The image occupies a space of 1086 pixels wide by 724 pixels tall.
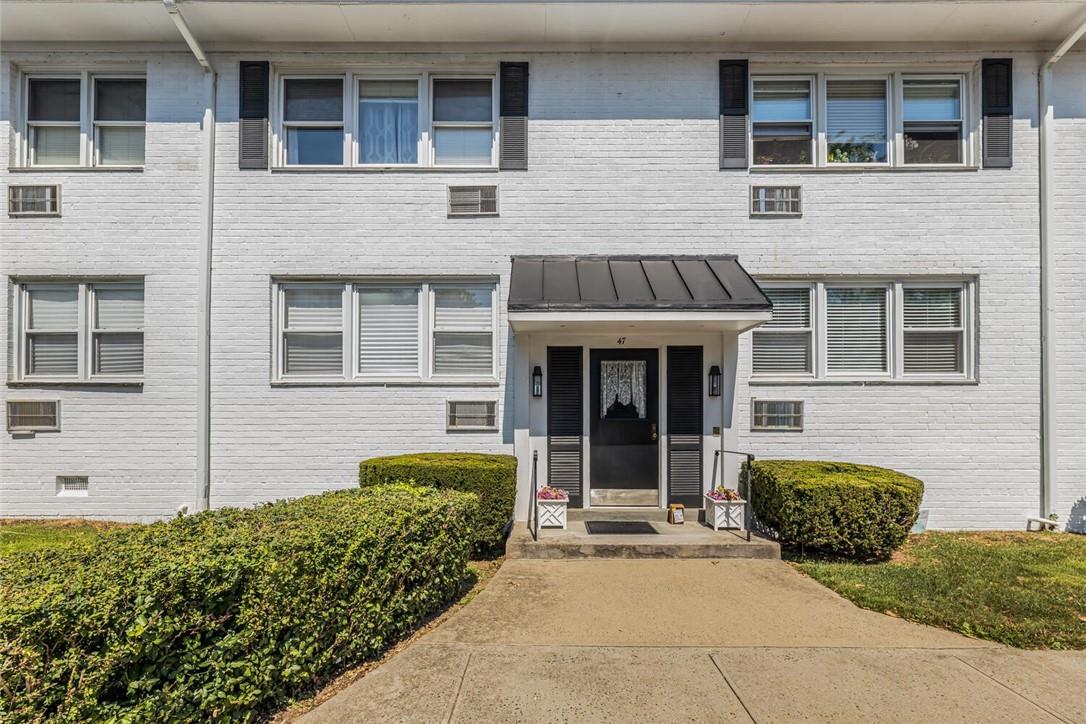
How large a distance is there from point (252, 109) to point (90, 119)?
240 cm

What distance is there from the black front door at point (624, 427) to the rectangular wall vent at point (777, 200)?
256 centimetres

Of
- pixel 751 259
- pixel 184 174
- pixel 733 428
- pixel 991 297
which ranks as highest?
pixel 184 174

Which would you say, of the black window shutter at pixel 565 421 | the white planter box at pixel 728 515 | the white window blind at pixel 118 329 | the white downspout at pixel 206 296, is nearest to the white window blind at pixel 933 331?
the white planter box at pixel 728 515

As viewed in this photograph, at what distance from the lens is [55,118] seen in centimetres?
774

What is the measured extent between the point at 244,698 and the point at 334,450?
15.4ft

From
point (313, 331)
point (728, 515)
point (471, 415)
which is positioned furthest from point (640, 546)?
point (313, 331)

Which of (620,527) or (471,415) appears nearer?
(620,527)

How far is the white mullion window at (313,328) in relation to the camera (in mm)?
7668

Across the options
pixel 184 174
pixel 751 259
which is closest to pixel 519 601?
pixel 751 259

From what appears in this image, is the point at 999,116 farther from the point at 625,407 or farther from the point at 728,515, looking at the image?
the point at 728,515

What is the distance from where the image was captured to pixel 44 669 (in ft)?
8.16

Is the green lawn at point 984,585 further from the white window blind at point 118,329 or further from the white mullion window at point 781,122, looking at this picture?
the white window blind at point 118,329

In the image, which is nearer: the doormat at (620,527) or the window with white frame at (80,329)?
the doormat at (620,527)

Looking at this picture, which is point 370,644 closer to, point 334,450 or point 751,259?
point 334,450
